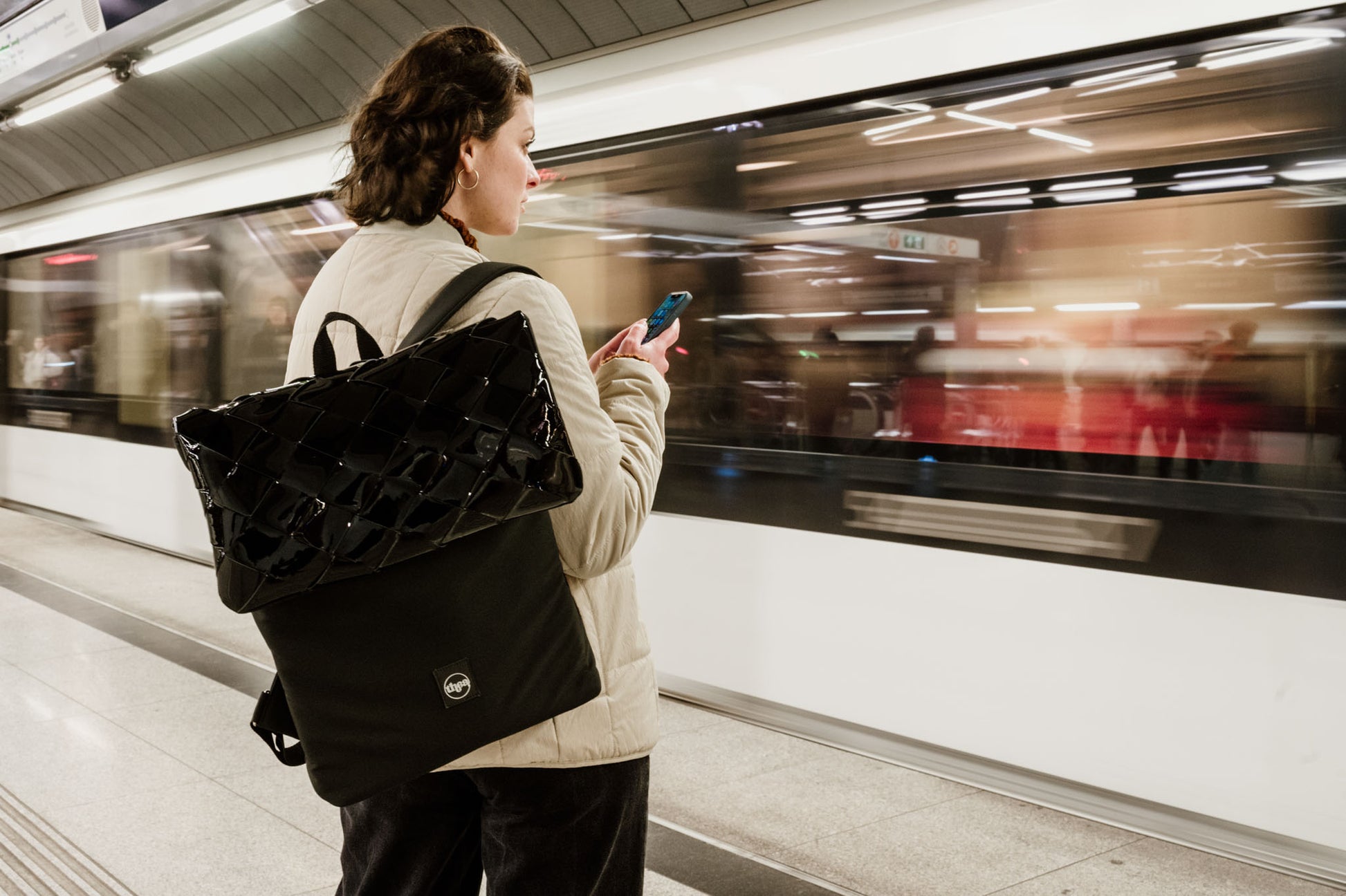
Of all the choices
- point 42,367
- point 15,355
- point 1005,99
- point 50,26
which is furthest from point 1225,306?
point 15,355

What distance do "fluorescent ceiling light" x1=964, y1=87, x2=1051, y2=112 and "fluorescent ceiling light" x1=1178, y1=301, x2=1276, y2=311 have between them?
750mm

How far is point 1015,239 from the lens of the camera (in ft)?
11.3

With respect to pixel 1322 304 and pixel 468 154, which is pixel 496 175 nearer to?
pixel 468 154

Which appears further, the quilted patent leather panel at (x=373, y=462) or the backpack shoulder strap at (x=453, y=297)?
the backpack shoulder strap at (x=453, y=297)

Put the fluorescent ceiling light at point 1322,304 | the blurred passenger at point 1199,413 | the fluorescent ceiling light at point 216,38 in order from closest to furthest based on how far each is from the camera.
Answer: the fluorescent ceiling light at point 1322,304 < the blurred passenger at point 1199,413 < the fluorescent ceiling light at point 216,38

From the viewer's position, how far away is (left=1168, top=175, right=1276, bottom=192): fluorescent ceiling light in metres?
2.96

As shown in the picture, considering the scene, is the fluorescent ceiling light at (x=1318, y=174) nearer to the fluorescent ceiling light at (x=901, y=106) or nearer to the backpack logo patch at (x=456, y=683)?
the fluorescent ceiling light at (x=901, y=106)

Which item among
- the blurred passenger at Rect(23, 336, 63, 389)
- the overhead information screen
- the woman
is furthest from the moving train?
the blurred passenger at Rect(23, 336, 63, 389)

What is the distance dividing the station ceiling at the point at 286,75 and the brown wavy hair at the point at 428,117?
2.32 m

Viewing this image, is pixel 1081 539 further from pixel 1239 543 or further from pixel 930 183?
pixel 930 183

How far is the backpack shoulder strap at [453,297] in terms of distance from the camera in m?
1.25

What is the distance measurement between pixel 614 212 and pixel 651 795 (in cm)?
222

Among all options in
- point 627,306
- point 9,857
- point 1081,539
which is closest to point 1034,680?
point 1081,539

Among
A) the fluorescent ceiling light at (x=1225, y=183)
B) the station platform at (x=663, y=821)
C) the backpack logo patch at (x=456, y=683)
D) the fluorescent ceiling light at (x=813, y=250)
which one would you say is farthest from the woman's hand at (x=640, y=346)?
the fluorescent ceiling light at (x=813, y=250)
